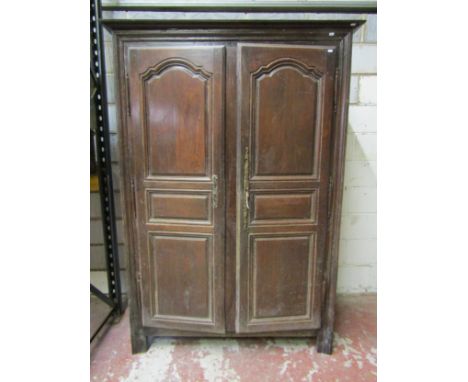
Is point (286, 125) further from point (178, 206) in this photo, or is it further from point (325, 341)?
point (325, 341)

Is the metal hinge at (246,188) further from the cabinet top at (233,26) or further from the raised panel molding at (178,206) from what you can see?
the cabinet top at (233,26)

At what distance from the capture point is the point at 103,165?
67.3 inches

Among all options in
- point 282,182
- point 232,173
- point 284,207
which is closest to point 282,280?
point 284,207

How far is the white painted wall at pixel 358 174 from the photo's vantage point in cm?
183

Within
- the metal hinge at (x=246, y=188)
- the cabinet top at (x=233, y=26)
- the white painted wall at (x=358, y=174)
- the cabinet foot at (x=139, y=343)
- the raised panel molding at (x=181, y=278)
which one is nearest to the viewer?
the cabinet top at (x=233, y=26)

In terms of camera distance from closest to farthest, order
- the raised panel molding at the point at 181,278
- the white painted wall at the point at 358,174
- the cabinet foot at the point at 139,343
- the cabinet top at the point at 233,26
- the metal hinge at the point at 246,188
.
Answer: the cabinet top at the point at 233,26 < the metal hinge at the point at 246,188 < the raised panel molding at the point at 181,278 < the cabinet foot at the point at 139,343 < the white painted wall at the point at 358,174

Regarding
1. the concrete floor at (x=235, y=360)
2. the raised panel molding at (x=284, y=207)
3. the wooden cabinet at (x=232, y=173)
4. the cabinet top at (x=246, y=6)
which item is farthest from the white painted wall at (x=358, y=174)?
the raised panel molding at (x=284, y=207)

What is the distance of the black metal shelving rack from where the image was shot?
1611mm

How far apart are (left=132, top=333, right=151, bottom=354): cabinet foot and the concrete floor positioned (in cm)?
3

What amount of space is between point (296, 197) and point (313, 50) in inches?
26.9

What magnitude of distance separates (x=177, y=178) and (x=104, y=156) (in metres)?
0.60

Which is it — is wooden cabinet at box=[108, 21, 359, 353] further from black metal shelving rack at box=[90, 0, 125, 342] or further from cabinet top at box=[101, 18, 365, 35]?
black metal shelving rack at box=[90, 0, 125, 342]

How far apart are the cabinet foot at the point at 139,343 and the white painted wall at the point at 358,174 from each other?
2.15 ft
